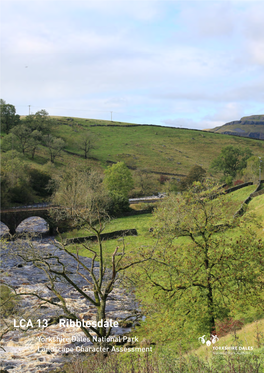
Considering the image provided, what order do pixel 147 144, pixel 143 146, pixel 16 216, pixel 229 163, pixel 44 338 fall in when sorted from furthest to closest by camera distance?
1. pixel 147 144
2. pixel 143 146
3. pixel 229 163
4. pixel 16 216
5. pixel 44 338

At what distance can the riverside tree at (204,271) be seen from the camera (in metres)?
16.4

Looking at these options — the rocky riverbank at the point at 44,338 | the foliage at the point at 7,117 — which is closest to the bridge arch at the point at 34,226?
the rocky riverbank at the point at 44,338

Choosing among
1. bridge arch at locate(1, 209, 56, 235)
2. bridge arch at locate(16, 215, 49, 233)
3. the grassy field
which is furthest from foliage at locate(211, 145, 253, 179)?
bridge arch at locate(1, 209, 56, 235)

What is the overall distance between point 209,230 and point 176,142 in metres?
126

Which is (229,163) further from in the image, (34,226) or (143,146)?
(34,226)

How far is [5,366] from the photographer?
57.5 feet

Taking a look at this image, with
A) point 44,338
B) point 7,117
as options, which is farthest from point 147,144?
point 44,338

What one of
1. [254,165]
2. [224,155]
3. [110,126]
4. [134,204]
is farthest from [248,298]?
[110,126]

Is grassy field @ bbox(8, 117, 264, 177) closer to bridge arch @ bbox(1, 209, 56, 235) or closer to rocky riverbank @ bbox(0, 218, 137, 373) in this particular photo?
bridge arch @ bbox(1, 209, 56, 235)

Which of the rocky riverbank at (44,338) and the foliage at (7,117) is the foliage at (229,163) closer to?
the rocky riverbank at (44,338)

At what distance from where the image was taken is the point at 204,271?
17.6 meters

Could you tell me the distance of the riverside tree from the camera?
16.4m

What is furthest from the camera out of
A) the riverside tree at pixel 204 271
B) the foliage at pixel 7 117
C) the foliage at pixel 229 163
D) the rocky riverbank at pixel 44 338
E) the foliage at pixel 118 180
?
the foliage at pixel 7 117

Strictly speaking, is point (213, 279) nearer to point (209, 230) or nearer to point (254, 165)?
point (209, 230)
